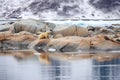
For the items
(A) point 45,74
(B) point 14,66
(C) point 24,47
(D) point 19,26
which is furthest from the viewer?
(D) point 19,26

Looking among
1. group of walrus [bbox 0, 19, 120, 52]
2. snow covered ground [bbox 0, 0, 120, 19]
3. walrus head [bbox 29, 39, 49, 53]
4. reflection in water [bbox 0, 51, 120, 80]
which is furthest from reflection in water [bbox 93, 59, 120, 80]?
snow covered ground [bbox 0, 0, 120, 19]

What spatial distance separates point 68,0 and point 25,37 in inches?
903

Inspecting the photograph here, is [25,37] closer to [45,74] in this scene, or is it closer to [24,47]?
[24,47]

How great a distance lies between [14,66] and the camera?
9984 mm

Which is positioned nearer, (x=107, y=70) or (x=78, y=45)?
(x=107, y=70)

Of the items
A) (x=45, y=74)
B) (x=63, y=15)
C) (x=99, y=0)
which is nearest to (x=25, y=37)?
(x=45, y=74)

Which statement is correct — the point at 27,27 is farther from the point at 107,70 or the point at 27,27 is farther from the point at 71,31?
the point at 107,70

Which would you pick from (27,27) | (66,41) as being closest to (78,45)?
(66,41)

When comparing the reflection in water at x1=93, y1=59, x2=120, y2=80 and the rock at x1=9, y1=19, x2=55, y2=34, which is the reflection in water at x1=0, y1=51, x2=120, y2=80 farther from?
the rock at x1=9, y1=19, x2=55, y2=34

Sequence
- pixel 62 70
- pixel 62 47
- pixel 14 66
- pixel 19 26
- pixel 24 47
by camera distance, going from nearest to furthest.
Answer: pixel 62 70
pixel 14 66
pixel 62 47
pixel 24 47
pixel 19 26

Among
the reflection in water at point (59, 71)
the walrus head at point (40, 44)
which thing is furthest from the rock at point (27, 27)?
the reflection in water at point (59, 71)

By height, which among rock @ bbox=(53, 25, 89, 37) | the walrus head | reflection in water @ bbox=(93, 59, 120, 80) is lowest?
the walrus head

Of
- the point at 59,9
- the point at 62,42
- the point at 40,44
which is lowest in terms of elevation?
the point at 40,44

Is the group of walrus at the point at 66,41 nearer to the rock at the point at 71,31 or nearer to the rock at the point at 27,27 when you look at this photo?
the rock at the point at 71,31
